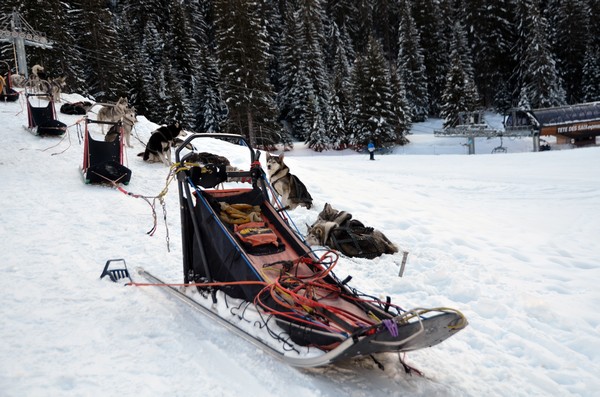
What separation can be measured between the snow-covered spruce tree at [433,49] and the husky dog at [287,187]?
40.3 meters

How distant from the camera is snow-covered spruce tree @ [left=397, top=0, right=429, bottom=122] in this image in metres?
41.5

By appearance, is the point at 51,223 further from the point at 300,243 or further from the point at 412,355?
the point at 412,355

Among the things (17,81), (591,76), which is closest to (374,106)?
(591,76)

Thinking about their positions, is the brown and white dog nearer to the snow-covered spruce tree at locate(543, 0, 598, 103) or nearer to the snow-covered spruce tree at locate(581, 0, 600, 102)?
the snow-covered spruce tree at locate(581, 0, 600, 102)

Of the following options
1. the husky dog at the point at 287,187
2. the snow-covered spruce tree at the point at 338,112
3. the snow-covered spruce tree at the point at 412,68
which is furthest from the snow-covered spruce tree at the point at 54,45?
→ the snow-covered spruce tree at the point at 412,68

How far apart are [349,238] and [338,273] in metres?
0.86

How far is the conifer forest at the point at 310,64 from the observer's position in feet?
91.8

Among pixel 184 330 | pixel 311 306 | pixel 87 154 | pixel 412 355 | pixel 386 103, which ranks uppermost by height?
pixel 386 103

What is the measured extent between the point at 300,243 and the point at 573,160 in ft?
44.6

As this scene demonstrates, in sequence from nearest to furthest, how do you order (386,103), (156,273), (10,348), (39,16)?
(10,348)
(156,273)
(39,16)
(386,103)


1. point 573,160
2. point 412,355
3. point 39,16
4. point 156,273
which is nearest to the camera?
point 412,355

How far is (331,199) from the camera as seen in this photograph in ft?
26.4

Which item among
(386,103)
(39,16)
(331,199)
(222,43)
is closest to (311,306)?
(331,199)

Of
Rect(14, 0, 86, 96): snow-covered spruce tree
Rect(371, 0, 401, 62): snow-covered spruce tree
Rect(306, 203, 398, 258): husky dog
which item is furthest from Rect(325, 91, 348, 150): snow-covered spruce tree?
Rect(306, 203, 398, 258): husky dog
